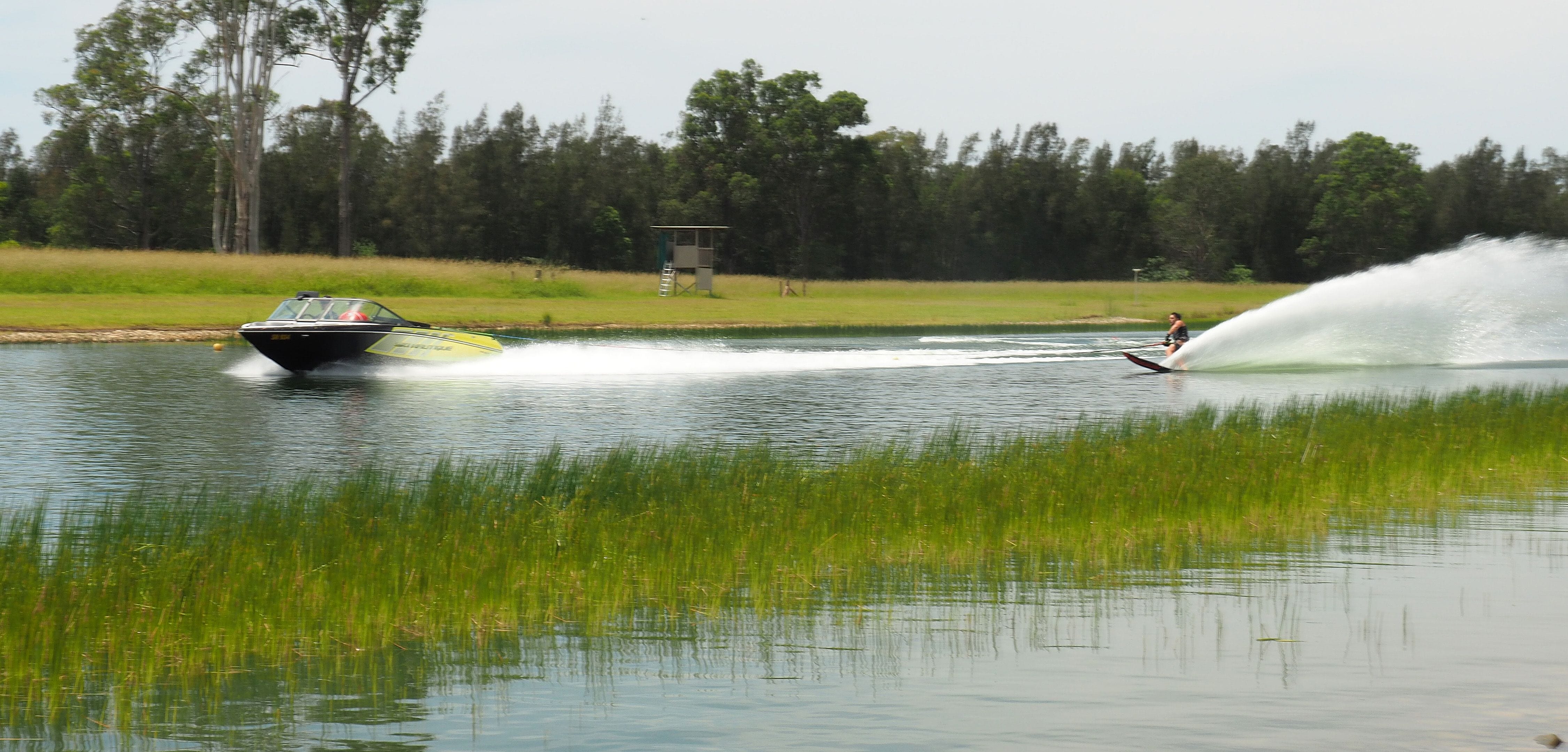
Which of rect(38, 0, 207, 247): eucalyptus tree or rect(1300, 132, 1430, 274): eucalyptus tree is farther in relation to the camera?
rect(1300, 132, 1430, 274): eucalyptus tree

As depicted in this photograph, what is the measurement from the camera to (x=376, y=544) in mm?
12242

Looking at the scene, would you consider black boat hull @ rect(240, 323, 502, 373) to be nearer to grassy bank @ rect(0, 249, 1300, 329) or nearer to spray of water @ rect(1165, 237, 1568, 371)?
grassy bank @ rect(0, 249, 1300, 329)

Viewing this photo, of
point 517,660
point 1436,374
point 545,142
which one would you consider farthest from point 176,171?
point 517,660

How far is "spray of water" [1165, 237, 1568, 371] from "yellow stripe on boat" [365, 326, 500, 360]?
20696 mm

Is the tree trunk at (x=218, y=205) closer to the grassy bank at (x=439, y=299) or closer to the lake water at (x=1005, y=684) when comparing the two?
the grassy bank at (x=439, y=299)

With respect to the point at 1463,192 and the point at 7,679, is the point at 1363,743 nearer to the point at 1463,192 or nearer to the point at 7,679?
the point at 7,679

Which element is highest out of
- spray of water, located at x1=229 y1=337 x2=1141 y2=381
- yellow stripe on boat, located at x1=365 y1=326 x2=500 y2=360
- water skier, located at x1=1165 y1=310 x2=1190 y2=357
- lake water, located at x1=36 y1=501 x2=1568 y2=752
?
water skier, located at x1=1165 y1=310 x2=1190 y2=357

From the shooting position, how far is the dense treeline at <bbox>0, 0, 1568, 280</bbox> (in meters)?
115

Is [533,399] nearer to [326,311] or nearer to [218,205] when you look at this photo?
[326,311]

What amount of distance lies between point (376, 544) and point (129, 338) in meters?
46.9

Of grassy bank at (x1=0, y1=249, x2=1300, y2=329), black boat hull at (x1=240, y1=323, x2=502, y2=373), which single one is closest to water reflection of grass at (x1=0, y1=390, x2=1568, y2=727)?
black boat hull at (x1=240, y1=323, x2=502, y2=373)

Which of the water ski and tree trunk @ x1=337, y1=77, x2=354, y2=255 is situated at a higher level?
tree trunk @ x1=337, y1=77, x2=354, y2=255

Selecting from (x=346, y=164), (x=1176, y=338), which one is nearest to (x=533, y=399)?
(x=1176, y=338)

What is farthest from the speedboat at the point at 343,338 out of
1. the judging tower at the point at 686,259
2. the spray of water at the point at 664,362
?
the judging tower at the point at 686,259
